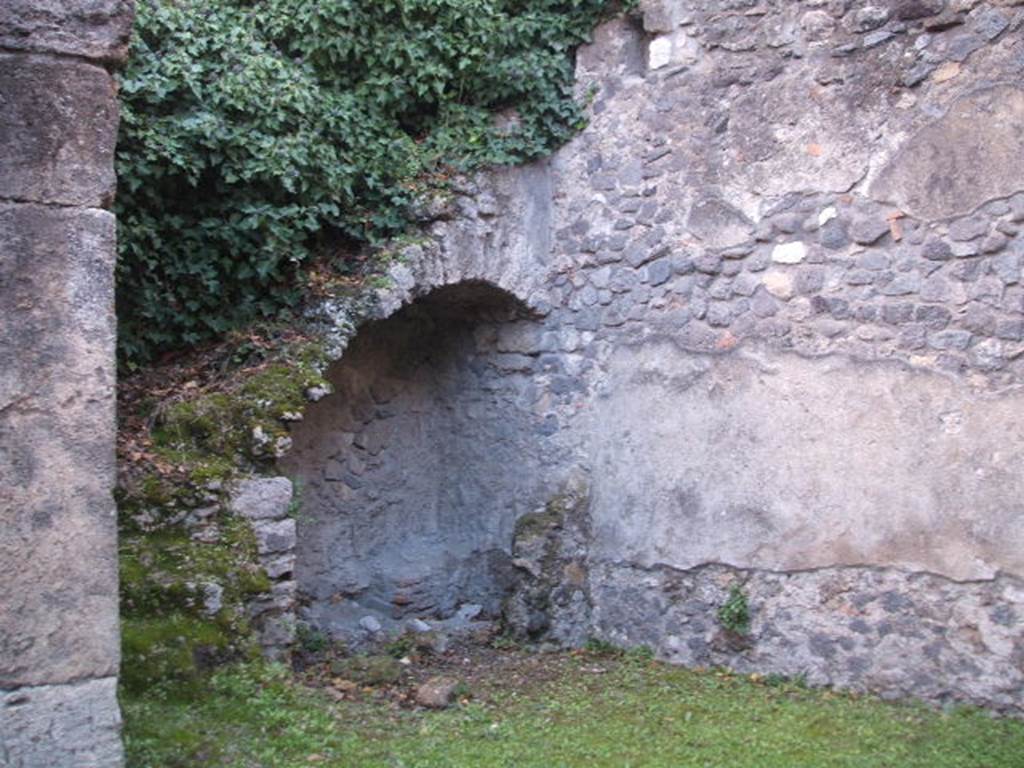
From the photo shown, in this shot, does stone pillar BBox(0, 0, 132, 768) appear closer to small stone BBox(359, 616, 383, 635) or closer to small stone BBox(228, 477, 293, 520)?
small stone BBox(228, 477, 293, 520)

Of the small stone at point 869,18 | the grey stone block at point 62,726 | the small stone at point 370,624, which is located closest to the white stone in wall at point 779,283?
the small stone at point 869,18

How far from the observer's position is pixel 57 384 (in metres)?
3.53

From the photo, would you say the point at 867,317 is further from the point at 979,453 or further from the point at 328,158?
the point at 328,158

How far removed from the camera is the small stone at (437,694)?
5.68 metres

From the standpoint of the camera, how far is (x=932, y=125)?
221 inches

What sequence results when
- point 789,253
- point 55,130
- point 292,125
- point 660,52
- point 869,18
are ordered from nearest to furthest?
point 55,130, point 869,18, point 789,253, point 292,125, point 660,52

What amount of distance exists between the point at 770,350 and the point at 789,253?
0.52m

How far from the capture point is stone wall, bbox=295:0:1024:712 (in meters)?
5.40

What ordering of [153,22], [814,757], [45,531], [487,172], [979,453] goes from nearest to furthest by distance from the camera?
[45,531] → [814,757] → [979,453] → [153,22] → [487,172]

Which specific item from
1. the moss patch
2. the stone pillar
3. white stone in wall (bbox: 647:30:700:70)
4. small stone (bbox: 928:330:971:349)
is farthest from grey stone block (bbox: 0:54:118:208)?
white stone in wall (bbox: 647:30:700:70)

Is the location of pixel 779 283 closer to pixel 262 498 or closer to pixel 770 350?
pixel 770 350

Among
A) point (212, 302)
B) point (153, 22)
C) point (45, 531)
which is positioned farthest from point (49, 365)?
point (153, 22)

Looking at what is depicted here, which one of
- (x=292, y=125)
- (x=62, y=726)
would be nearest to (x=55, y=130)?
(x=62, y=726)

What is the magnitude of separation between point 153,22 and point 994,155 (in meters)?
4.47
